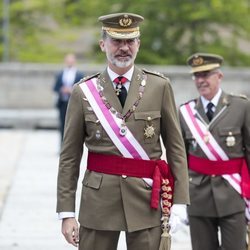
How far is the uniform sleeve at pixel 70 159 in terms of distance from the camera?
509 centimetres

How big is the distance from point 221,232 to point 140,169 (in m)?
Result: 1.76

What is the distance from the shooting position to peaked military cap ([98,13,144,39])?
16.6ft

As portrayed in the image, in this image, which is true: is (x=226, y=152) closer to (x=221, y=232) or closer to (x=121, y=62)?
(x=221, y=232)

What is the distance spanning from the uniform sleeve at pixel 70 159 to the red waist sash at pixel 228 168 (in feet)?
5.95

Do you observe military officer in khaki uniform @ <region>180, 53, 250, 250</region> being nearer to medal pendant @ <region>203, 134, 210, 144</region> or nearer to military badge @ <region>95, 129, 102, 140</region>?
medal pendant @ <region>203, 134, 210, 144</region>

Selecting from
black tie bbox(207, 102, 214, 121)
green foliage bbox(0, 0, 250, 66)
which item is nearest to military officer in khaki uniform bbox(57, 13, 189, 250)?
black tie bbox(207, 102, 214, 121)

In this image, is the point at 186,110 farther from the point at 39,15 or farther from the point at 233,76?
the point at 39,15

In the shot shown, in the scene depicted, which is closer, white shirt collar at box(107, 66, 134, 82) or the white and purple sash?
the white and purple sash

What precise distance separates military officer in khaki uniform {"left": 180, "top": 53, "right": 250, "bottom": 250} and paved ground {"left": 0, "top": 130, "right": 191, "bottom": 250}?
2.11 meters

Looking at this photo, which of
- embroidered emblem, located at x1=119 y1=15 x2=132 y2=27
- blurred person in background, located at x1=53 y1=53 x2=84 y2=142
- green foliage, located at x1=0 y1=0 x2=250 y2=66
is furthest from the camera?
green foliage, located at x1=0 y1=0 x2=250 y2=66

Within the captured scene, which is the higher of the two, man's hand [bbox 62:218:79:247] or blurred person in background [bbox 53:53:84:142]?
A: man's hand [bbox 62:218:79:247]

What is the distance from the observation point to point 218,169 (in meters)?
6.74

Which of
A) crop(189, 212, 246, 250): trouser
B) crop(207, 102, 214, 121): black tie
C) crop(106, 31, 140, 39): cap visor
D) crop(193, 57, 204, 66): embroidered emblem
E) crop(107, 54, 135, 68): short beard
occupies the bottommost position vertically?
crop(189, 212, 246, 250): trouser

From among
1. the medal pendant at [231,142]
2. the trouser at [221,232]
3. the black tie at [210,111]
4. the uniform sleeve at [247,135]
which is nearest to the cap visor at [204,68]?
the black tie at [210,111]
